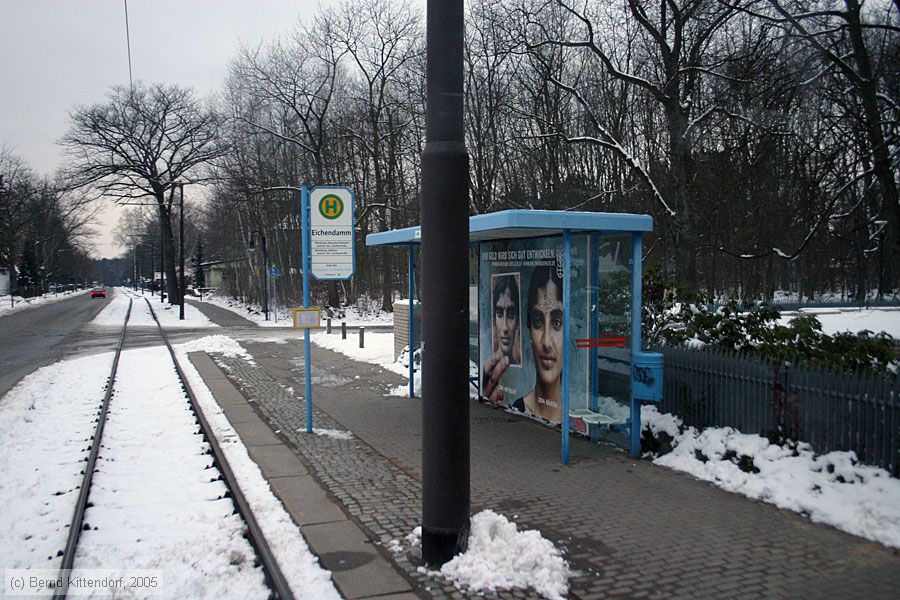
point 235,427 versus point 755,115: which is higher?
point 755,115

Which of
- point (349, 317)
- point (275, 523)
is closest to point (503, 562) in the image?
point (275, 523)

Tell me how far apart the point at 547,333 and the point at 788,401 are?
3030 mm

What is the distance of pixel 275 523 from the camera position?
5691 millimetres

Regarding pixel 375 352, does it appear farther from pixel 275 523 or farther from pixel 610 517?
pixel 610 517

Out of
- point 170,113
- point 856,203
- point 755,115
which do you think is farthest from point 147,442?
point 170,113

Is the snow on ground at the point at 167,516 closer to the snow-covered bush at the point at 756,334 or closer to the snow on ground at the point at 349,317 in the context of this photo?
the snow-covered bush at the point at 756,334

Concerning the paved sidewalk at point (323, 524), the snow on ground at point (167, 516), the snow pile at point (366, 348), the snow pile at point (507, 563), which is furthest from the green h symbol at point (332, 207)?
the snow pile at point (366, 348)

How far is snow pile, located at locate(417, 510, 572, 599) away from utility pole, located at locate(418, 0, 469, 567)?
158mm

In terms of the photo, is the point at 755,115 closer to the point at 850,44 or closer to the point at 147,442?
the point at 850,44

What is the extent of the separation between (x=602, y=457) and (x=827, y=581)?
3.28 meters

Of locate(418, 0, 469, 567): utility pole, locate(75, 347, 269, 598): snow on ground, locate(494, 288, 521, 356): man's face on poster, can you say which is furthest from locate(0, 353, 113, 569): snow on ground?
locate(494, 288, 521, 356): man's face on poster

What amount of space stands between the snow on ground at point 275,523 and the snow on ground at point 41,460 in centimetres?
151

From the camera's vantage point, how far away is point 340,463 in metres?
7.67

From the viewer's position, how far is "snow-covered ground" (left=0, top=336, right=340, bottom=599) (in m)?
4.90
